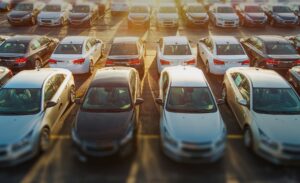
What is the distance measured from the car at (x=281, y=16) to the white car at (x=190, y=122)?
16.8 metres

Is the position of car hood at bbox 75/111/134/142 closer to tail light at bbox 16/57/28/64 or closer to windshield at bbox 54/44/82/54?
windshield at bbox 54/44/82/54

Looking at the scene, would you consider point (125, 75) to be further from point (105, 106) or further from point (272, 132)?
point (272, 132)

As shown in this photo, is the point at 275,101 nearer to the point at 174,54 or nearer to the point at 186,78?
the point at 186,78

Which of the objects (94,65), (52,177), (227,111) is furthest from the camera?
(94,65)

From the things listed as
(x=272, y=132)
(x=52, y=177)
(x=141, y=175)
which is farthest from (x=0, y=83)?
(x=272, y=132)

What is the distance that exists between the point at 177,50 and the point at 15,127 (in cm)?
806

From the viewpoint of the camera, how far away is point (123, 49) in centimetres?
1472

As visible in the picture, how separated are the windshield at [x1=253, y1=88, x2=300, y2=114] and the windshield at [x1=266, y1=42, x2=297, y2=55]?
532cm

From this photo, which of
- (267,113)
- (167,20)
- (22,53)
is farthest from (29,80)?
(167,20)

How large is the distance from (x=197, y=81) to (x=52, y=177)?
5082 millimetres

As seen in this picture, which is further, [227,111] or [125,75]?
[227,111]

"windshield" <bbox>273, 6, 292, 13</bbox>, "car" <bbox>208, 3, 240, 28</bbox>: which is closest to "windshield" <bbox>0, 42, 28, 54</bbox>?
"car" <bbox>208, 3, 240, 28</bbox>

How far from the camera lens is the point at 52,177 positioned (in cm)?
820

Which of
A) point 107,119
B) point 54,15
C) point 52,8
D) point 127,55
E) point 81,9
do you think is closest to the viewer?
point 107,119
